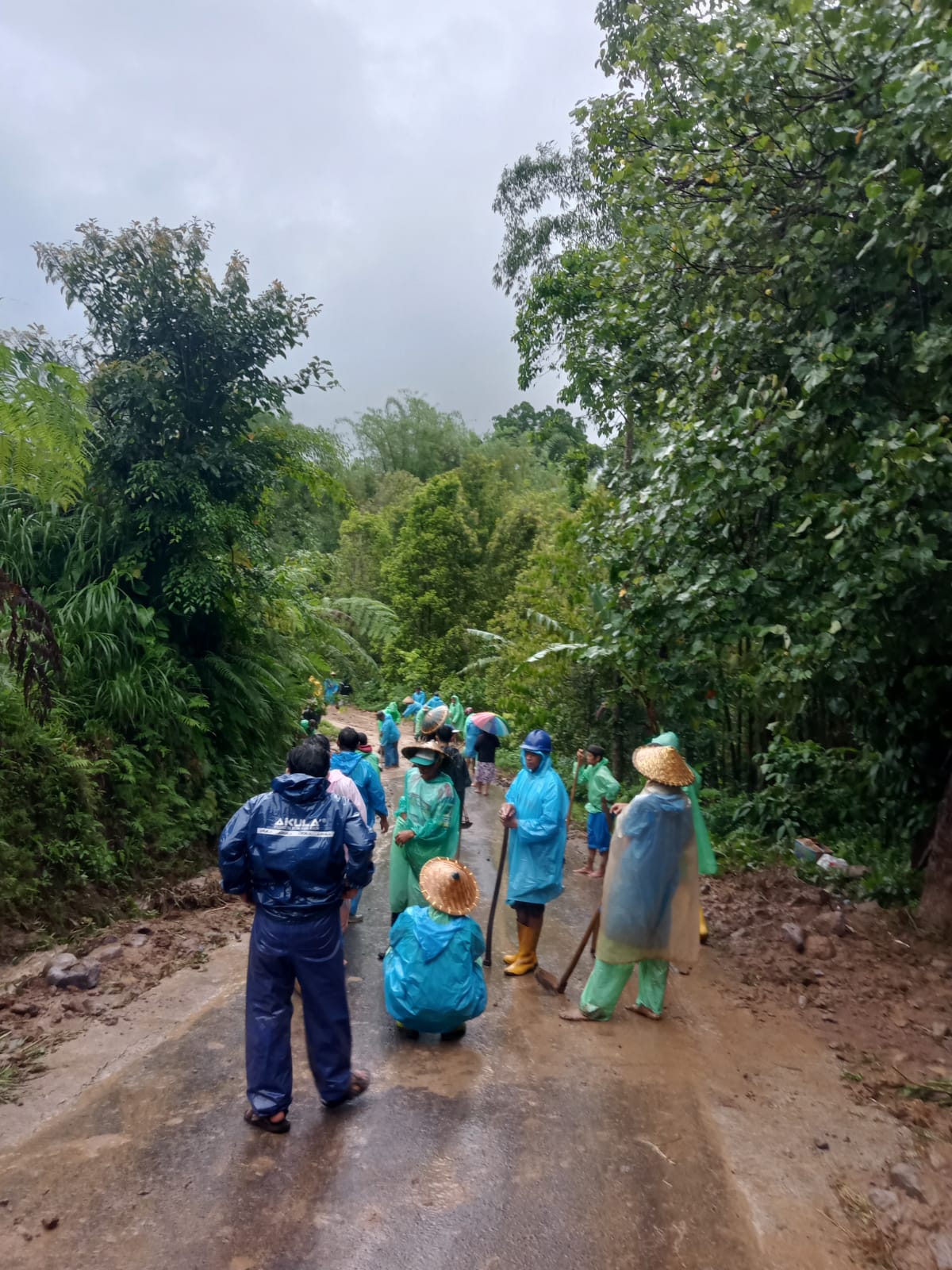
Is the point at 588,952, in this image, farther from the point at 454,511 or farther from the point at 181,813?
the point at 454,511

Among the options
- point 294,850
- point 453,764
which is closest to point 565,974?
point 453,764

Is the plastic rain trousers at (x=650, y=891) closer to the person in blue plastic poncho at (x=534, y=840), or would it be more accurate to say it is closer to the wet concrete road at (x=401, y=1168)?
the wet concrete road at (x=401, y=1168)

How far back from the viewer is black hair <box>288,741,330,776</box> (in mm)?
4613

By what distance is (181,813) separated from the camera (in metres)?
9.16

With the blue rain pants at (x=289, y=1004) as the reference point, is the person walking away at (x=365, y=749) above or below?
above

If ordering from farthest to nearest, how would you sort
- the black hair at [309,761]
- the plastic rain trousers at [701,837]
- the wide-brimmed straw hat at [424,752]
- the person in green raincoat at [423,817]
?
the plastic rain trousers at [701,837] < the person in green raincoat at [423,817] < the wide-brimmed straw hat at [424,752] < the black hair at [309,761]

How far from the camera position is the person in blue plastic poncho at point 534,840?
6703 millimetres

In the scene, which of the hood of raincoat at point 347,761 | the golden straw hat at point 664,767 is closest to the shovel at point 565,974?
the golden straw hat at point 664,767

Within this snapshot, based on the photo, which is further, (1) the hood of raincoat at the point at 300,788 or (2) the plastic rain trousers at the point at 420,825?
(2) the plastic rain trousers at the point at 420,825

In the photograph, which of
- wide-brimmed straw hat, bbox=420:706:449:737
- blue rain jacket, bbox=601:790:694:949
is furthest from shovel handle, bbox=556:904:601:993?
wide-brimmed straw hat, bbox=420:706:449:737

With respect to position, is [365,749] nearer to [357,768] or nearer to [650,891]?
[357,768]

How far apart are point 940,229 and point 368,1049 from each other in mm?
6209

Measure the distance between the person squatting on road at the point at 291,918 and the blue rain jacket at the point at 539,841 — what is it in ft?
7.68

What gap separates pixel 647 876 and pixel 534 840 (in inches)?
40.9
